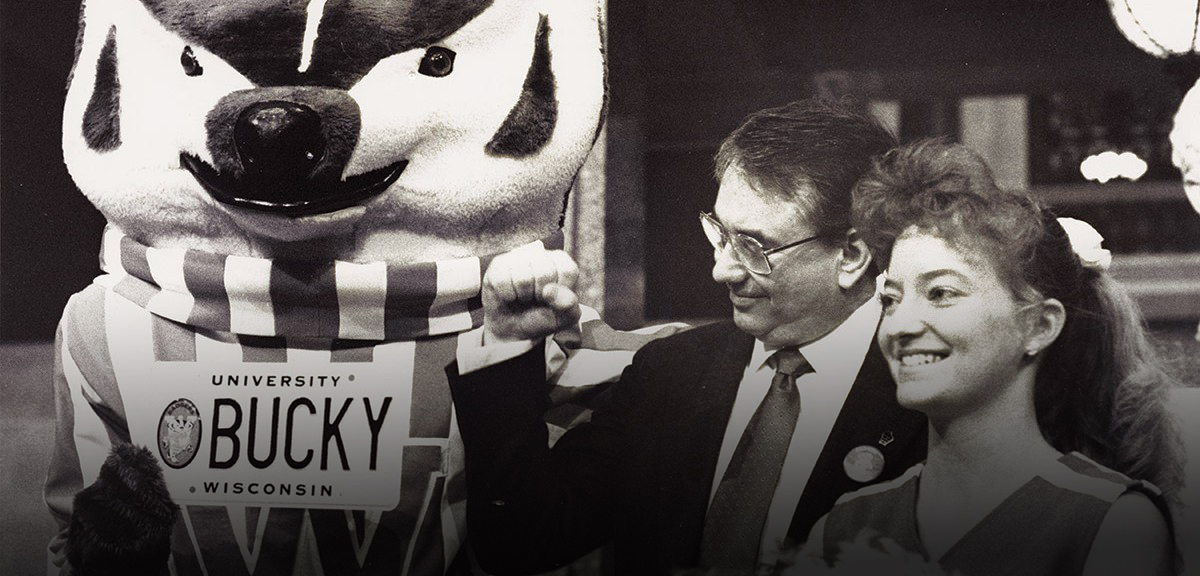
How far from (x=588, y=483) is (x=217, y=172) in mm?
1035

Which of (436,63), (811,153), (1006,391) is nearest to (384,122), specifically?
(436,63)

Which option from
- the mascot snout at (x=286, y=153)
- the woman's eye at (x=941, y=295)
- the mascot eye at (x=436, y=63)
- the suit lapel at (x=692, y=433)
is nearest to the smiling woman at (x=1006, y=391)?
the woman's eye at (x=941, y=295)

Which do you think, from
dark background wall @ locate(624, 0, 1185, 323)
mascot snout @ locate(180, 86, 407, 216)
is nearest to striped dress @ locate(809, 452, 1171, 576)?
dark background wall @ locate(624, 0, 1185, 323)

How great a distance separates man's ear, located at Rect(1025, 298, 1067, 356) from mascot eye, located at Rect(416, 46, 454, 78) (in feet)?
4.28

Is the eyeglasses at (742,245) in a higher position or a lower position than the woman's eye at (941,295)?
higher

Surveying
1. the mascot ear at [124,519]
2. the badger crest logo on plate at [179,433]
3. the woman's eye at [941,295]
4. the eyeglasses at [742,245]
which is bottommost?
the mascot ear at [124,519]

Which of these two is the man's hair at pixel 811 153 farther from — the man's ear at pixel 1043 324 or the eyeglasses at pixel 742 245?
the man's ear at pixel 1043 324

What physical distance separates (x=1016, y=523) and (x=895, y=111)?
2.84 feet

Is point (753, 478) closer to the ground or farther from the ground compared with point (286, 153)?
closer to the ground

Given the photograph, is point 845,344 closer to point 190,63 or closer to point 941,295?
point 941,295

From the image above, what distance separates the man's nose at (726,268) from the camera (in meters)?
2.55

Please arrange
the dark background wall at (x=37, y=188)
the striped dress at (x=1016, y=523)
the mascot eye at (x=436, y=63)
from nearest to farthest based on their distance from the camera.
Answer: the striped dress at (x=1016, y=523), the mascot eye at (x=436, y=63), the dark background wall at (x=37, y=188)

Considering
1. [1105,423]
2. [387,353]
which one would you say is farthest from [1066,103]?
[387,353]

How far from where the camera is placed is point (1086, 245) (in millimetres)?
2486
